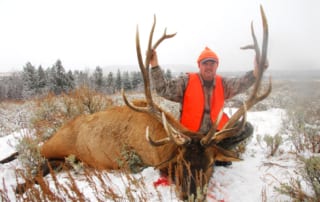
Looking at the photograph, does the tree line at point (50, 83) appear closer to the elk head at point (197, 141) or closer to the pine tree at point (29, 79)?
the pine tree at point (29, 79)

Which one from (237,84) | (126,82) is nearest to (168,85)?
(237,84)

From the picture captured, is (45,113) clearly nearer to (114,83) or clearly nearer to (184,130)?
(184,130)

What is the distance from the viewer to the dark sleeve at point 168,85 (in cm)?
364

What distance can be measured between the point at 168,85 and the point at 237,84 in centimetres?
107

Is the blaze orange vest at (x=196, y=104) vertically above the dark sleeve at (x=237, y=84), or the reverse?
the dark sleeve at (x=237, y=84)

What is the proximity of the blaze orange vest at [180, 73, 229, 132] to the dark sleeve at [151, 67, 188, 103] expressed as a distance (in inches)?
3.9

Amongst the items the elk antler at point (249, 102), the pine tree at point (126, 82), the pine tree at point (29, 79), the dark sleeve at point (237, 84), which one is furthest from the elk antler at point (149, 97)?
the pine tree at point (126, 82)

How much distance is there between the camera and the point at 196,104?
3.80 meters

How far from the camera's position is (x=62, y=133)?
4.56 metres

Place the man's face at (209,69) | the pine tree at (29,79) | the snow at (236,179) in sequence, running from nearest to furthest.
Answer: the snow at (236,179)
the man's face at (209,69)
the pine tree at (29,79)

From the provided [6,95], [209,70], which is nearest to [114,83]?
[6,95]

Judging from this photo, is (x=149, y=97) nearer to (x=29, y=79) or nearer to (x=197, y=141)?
(x=197, y=141)

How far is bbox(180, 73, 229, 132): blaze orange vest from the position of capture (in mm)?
3764

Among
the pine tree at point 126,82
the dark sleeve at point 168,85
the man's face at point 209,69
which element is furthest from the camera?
the pine tree at point 126,82
